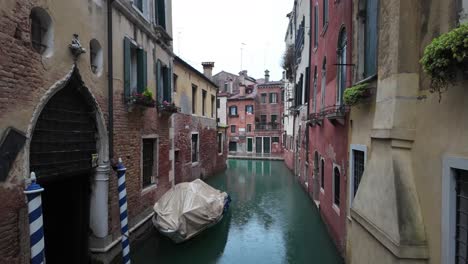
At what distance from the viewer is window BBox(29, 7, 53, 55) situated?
373 centimetres

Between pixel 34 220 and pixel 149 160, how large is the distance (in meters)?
4.20

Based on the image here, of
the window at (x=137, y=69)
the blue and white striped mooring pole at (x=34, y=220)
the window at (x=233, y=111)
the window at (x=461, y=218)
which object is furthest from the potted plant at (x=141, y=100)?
the window at (x=233, y=111)

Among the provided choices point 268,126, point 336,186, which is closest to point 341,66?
point 336,186

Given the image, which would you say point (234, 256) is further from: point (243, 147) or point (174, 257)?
point (243, 147)

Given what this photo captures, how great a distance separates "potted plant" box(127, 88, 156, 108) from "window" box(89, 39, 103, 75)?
0.92 metres

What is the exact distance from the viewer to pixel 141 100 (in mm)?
6074

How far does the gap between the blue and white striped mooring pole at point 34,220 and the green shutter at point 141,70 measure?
3.68 metres

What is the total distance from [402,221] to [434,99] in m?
1.20

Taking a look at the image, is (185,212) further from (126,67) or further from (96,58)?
(96,58)

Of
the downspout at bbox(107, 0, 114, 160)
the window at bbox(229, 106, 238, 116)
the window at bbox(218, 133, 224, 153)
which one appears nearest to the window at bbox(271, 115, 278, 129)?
the window at bbox(229, 106, 238, 116)

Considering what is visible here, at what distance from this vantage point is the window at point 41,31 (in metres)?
3.73

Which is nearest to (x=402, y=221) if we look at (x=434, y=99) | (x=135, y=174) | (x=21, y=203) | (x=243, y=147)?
(x=434, y=99)

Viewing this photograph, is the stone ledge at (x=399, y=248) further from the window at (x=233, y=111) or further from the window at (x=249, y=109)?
→ the window at (x=233, y=111)

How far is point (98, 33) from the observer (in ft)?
16.6
